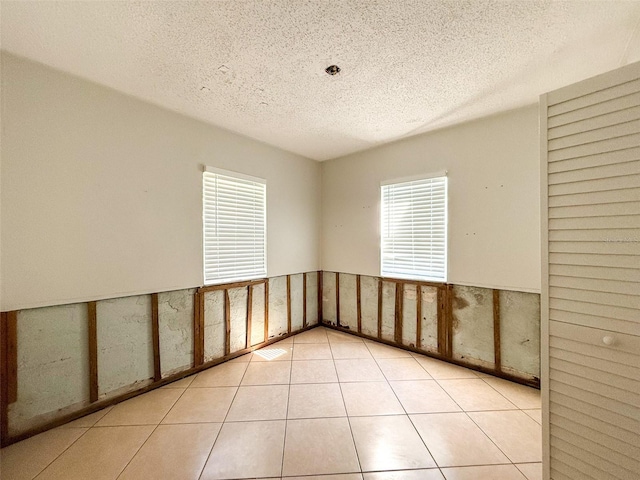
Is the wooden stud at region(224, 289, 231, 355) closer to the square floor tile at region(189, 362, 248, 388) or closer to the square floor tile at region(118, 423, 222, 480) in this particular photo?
the square floor tile at region(189, 362, 248, 388)

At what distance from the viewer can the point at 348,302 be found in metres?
3.88

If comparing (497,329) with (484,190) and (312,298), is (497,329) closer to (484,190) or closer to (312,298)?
(484,190)

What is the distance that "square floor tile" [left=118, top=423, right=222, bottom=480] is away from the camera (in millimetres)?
1526

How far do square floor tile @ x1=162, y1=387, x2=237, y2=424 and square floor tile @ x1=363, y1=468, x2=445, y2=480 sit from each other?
1.23 meters

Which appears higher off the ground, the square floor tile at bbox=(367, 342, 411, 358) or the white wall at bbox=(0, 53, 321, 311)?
the white wall at bbox=(0, 53, 321, 311)

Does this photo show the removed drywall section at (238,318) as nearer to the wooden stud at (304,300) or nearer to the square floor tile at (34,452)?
the wooden stud at (304,300)

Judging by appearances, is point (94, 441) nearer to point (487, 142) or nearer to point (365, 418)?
point (365, 418)

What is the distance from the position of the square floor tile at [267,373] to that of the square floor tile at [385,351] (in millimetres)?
1127

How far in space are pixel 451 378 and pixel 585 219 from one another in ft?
6.99

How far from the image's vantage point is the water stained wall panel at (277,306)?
3494mm

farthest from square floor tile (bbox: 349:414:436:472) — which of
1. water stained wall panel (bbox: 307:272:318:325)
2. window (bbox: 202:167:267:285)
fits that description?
water stained wall panel (bbox: 307:272:318:325)

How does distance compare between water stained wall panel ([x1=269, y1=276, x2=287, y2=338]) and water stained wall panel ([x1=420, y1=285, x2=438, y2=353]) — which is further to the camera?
water stained wall panel ([x1=269, y1=276, x2=287, y2=338])

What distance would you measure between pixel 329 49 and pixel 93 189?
216cm

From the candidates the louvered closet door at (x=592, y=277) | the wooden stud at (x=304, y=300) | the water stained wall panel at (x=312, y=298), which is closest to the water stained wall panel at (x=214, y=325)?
the wooden stud at (x=304, y=300)
